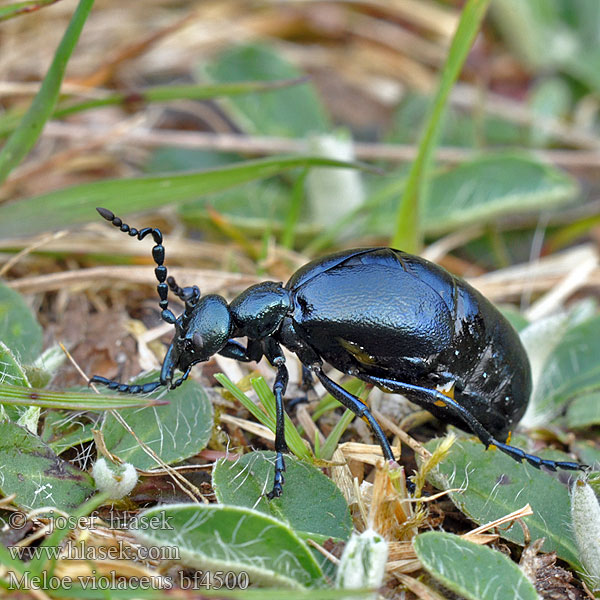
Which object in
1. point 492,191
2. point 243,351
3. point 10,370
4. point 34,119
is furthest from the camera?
point 492,191

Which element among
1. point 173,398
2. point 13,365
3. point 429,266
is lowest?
point 173,398

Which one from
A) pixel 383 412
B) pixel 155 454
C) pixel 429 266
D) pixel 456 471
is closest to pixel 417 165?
pixel 429 266

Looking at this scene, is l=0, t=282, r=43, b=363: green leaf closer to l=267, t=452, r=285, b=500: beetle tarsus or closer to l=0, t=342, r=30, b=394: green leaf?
l=0, t=342, r=30, b=394: green leaf

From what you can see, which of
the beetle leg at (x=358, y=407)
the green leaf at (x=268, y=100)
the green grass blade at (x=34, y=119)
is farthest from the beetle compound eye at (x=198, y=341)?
the green leaf at (x=268, y=100)

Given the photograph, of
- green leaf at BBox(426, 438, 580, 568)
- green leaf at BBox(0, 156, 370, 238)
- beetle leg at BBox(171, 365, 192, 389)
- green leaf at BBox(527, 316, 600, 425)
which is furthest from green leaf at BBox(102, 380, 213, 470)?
green leaf at BBox(527, 316, 600, 425)

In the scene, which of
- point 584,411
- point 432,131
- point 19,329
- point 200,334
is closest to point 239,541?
point 200,334

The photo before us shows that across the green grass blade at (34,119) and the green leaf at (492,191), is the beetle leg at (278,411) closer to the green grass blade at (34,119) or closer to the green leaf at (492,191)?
the green grass blade at (34,119)

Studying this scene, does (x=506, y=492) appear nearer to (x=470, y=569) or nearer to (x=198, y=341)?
(x=470, y=569)

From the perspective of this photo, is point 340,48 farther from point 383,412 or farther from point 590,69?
point 383,412
